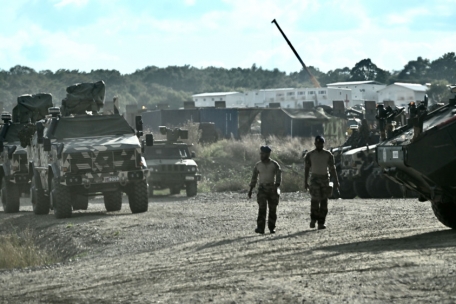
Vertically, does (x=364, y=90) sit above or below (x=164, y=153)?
above

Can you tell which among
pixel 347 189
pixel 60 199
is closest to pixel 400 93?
pixel 347 189

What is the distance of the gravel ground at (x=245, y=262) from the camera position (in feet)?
32.4

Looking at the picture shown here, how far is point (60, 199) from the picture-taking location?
925 inches

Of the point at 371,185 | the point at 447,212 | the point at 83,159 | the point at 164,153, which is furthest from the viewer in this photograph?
the point at 164,153

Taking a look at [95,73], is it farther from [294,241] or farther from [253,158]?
[294,241]

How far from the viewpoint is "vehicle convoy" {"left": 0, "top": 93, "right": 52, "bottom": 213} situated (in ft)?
91.2

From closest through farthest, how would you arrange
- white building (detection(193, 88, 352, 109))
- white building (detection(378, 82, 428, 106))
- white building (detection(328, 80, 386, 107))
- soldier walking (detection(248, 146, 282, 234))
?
soldier walking (detection(248, 146, 282, 234)), white building (detection(193, 88, 352, 109)), white building (detection(378, 82, 428, 106)), white building (detection(328, 80, 386, 107))

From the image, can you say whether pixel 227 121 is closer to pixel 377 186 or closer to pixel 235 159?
pixel 235 159

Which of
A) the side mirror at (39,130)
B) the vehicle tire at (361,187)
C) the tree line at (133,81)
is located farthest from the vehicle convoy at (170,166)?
the tree line at (133,81)

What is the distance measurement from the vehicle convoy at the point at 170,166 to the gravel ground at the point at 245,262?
10989 mm

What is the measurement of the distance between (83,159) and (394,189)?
9.70 metres

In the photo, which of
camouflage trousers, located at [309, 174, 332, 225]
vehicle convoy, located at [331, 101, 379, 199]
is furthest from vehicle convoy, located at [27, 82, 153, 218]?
vehicle convoy, located at [331, 101, 379, 199]

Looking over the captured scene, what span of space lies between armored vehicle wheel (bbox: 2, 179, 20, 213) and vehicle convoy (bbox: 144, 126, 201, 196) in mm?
5629

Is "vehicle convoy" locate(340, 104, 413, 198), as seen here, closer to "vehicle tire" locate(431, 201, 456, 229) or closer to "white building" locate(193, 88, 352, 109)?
"vehicle tire" locate(431, 201, 456, 229)
